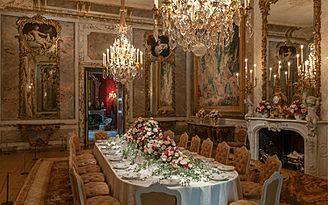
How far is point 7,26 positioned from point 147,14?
4.93 meters

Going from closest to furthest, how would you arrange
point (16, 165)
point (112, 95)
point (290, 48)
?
point (290, 48), point (16, 165), point (112, 95)

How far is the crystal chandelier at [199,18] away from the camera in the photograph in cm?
395

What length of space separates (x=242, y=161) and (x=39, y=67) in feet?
26.3

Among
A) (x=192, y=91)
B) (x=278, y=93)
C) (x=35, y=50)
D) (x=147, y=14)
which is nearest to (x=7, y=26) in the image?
(x=35, y=50)

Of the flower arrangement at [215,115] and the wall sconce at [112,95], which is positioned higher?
the wall sconce at [112,95]

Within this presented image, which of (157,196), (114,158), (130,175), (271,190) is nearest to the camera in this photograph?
(157,196)

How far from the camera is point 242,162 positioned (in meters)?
4.60

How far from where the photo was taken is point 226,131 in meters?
9.12

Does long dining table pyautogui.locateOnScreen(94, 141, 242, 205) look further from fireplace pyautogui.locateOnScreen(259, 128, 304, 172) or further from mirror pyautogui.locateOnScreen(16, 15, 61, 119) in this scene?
mirror pyautogui.locateOnScreen(16, 15, 61, 119)


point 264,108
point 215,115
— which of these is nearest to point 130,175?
point 264,108

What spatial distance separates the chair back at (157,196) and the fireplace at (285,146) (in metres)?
4.69

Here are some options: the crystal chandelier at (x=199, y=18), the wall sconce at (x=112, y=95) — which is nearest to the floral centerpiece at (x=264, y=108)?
the crystal chandelier at (x=199, y=18)

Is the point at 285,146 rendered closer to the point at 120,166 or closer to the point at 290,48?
the point at 290,48

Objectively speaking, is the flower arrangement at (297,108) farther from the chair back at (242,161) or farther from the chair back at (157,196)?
the chair back at (157,196)
